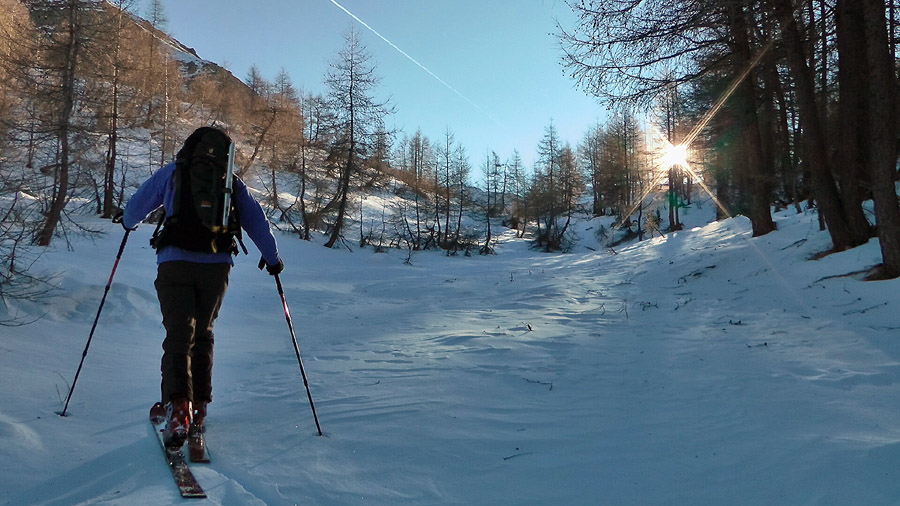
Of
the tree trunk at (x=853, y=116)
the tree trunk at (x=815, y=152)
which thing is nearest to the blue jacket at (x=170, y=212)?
the tree trunk at (x=815, y=152)

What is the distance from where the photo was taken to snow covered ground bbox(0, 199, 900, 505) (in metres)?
2.45

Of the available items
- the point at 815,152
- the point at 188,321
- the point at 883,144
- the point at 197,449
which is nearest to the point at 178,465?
the point at 197,449

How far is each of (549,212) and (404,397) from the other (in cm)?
3606

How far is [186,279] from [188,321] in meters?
0.27

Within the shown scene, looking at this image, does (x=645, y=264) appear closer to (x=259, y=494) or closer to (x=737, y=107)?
(x=737, y=107)

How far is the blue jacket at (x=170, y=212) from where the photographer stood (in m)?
3.08

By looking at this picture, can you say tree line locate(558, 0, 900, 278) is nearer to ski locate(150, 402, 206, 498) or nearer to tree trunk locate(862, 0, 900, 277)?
tree trunk locate(862, 0, 900, 277)

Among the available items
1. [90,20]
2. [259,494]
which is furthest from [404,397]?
[90,20]

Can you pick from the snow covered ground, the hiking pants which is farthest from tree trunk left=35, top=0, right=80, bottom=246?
the hiking pants

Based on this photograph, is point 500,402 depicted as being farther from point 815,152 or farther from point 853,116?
point 853,116

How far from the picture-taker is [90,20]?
12609mm

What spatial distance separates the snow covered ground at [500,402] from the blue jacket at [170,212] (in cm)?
117

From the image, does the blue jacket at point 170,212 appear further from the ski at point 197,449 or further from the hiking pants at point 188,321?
the ski at point 197,449

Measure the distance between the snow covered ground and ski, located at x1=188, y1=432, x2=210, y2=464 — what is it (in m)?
0.10
